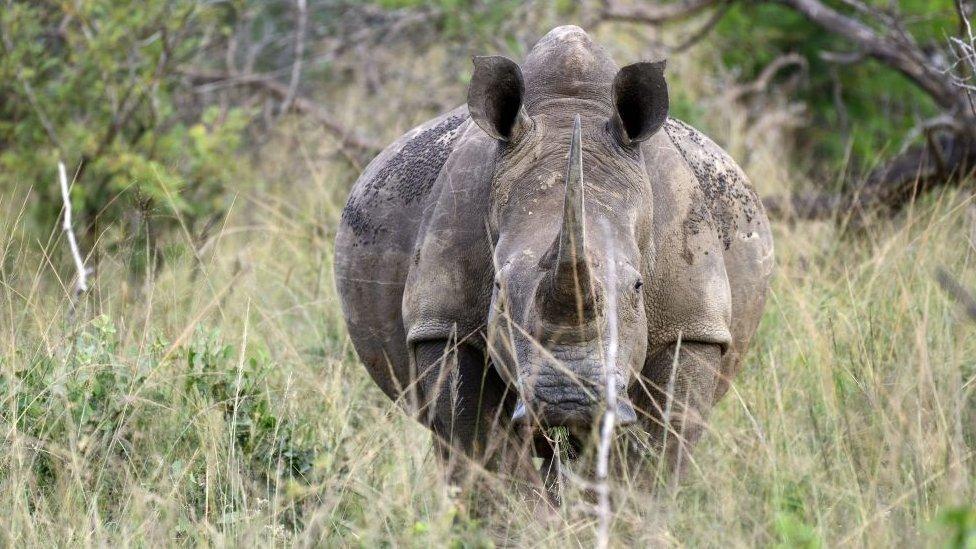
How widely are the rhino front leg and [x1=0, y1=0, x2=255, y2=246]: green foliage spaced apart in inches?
178

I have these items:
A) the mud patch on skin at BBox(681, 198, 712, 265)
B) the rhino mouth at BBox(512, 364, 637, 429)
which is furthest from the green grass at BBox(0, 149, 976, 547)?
the mud patch on skin at BBox(681, 198, 712, 265)

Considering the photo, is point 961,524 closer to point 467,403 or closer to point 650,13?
point 467,403

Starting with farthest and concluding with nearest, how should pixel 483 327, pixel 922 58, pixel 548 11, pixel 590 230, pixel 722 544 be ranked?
pixel 548 11
pixel 922 58
pixel 483 327
pixel 590 230
pixel 722 544

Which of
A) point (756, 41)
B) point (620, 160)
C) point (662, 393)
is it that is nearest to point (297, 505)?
point (662, 393)

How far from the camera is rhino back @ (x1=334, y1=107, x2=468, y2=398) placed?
483 cm

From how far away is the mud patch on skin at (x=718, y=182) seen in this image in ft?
15.4

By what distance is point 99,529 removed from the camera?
12.9 ft

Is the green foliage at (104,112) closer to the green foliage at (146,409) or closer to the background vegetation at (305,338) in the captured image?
the background vegetation at (305,338)

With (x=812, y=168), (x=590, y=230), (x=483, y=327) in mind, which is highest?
(x=590, y=230)

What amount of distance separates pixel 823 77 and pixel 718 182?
26.0 feet

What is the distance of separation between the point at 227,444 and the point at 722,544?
1804 millimetres

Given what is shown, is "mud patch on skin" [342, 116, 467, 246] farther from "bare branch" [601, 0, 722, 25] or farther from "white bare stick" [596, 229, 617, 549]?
"bare branch" [601, 0, 722, 25]

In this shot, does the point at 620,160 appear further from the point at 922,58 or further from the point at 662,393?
the point at 922,58

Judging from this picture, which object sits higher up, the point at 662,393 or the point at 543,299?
the point at 543,299
